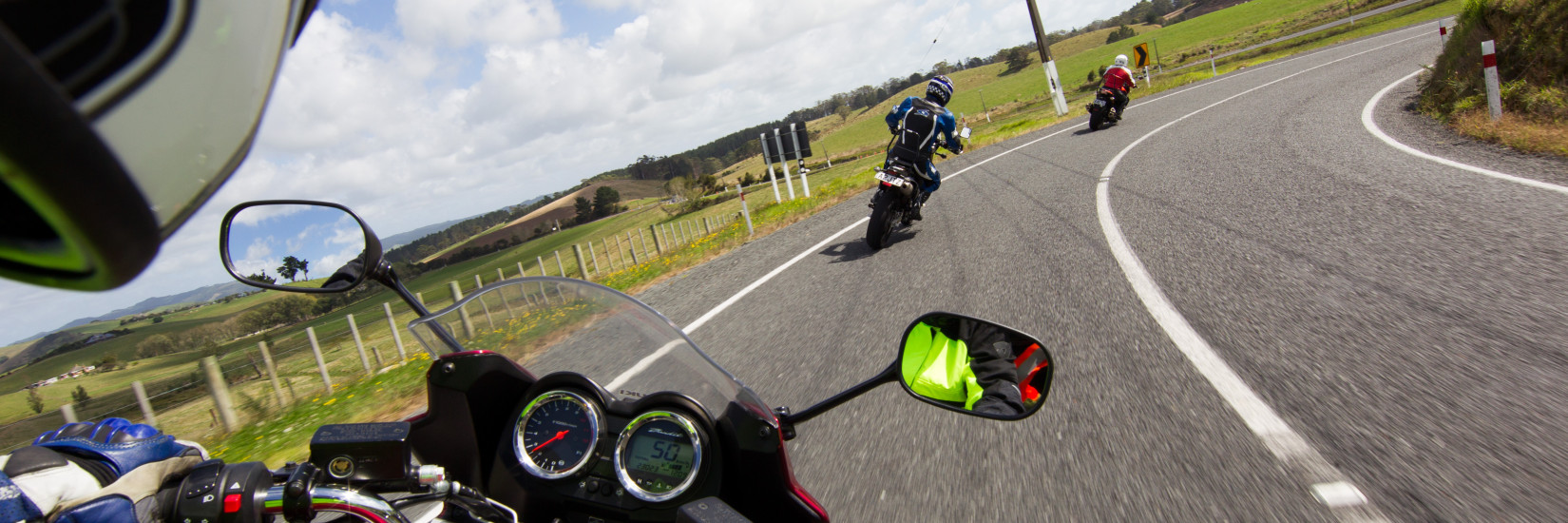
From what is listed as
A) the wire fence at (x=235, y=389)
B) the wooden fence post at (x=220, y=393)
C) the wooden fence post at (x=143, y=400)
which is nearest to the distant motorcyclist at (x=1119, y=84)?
the wire fence at (x=235, y=389)

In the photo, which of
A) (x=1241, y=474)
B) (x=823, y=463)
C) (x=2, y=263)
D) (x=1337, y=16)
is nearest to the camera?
(x=2, y=263)

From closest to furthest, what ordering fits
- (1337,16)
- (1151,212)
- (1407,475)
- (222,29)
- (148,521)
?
(222,29) < (148,521) < (1407,475) < (1151,212) < (1337,16)

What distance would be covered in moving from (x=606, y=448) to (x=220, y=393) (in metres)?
8.26

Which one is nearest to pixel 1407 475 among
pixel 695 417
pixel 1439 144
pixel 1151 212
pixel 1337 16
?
pixel 695 417

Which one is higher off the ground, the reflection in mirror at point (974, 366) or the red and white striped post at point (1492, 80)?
the reflection in mirror at point (974, 366)

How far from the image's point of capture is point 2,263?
0.70 meters

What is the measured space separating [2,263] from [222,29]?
33 centimetres

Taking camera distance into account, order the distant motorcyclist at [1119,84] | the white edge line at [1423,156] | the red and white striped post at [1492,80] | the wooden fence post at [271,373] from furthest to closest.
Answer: the distant motorcyclist at [1119,84] → the wooden fence post at [271,373] → the red and white striped post at [1492,80] → the white edge line at [1423,156]

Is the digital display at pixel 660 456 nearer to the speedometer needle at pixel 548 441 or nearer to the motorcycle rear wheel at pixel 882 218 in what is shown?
the speedometer needle at pixel 548 441

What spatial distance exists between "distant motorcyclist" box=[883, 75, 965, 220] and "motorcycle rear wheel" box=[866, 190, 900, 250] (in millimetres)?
542

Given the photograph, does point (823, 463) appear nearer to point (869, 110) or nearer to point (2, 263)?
point (2, 263)

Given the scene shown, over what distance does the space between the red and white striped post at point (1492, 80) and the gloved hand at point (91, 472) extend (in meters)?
11.9

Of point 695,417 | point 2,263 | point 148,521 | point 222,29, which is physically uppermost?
point 222,29

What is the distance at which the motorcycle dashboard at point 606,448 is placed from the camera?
6.14 feet
